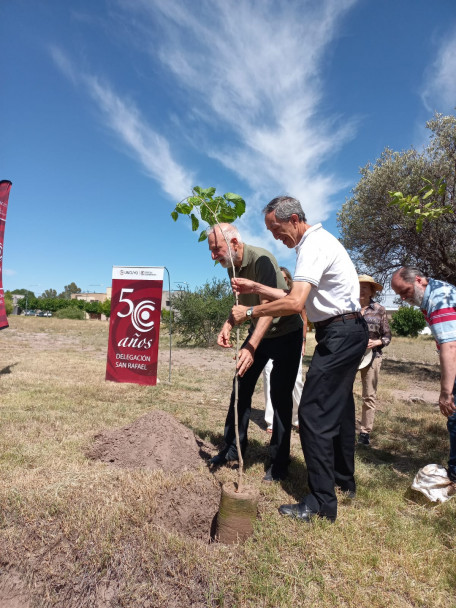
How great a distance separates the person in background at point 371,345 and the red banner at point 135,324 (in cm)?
352

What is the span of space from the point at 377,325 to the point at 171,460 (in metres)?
3.05

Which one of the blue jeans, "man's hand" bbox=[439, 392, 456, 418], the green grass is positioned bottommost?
the green grass

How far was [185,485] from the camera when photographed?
2809 millimetres

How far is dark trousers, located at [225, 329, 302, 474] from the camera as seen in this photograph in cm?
329

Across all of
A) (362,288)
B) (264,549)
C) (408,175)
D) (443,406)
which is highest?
(408,175)

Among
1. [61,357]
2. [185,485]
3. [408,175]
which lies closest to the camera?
[185,485]

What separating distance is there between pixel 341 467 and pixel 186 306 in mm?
15032

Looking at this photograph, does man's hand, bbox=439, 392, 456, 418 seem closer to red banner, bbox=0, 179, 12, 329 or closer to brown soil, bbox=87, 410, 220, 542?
brown soil, bbox=87, 410, 220, 542

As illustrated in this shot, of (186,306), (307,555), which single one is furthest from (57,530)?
(186,306)

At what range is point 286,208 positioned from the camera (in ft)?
8.76

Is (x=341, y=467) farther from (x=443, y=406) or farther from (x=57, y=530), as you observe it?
(x=57, y=530)

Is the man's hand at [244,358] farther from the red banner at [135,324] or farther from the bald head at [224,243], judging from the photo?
the red banner at [135,324]

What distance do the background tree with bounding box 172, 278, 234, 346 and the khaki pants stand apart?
12.6m

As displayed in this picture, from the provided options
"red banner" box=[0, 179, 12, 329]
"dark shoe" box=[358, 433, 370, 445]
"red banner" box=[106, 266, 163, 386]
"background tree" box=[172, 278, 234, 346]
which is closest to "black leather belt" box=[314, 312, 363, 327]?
"dark shoe" box=[358, 433, 370, 445]
